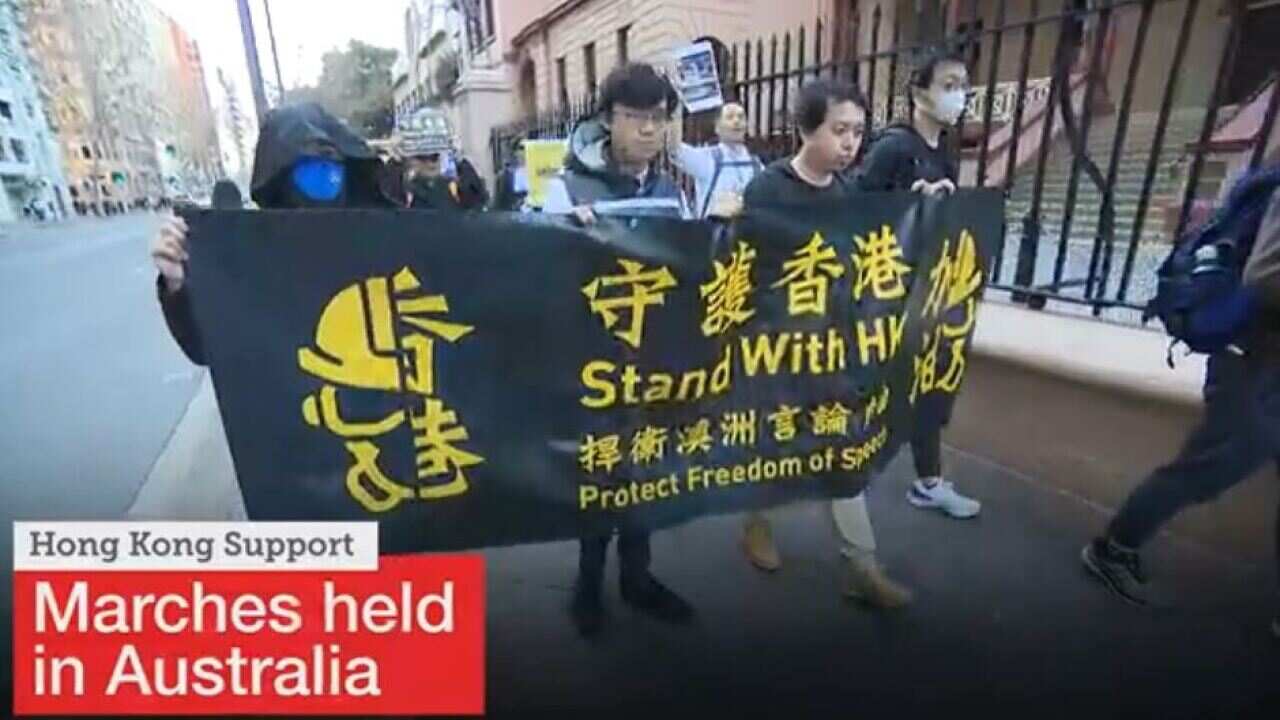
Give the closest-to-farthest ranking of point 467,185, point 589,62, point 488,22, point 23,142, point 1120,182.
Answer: point 23,142
point 467,185
point 1120,182
point 589,62
point 488,22

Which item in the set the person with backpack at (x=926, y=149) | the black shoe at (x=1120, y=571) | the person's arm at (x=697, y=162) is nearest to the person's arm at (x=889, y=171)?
the person with backpack at (x=926, y=149)

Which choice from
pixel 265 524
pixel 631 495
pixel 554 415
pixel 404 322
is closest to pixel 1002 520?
pixel 631 495

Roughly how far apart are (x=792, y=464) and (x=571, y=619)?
2.77 ft

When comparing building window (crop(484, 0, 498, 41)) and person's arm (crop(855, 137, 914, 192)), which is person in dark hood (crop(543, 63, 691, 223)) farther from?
building window (crop(484, 0, 498, 41))

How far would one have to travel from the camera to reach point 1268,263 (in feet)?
5.81

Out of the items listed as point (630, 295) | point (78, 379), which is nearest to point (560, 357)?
point (630, 295)

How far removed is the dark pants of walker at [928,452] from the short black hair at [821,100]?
1.08 m

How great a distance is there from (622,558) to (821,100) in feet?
5.01

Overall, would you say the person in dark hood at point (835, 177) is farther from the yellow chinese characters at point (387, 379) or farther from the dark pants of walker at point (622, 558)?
the yellow chinese characters at point (387, 379)

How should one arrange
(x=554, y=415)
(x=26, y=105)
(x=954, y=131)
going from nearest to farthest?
1. (x=554, y=415)
2. (x=954, y=131)
3. (x=26, y=105)

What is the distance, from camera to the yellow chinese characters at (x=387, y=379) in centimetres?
167

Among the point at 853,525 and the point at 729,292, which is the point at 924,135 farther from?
the point at 853,525

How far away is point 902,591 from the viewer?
237cm

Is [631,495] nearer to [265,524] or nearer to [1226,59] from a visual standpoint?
[265,524]
